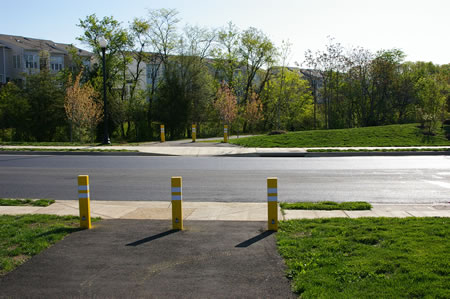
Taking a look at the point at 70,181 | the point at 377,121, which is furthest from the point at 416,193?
the point at 377,121

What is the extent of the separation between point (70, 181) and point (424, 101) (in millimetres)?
25601

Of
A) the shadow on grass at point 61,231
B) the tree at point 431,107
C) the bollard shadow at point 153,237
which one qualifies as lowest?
the bollard shadow at point 153,237

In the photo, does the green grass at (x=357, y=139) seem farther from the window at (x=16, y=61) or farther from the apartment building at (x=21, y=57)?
the window at (x=16, y=61)

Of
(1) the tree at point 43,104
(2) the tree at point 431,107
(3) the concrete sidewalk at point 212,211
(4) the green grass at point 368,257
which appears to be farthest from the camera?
(1) the tree at point 43,104

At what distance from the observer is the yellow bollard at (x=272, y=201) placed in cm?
709

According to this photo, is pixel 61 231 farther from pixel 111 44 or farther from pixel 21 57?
pixel 21 57

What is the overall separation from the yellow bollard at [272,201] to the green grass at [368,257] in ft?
0.68

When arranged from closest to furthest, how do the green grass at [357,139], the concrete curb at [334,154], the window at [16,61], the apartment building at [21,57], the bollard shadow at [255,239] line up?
the bollard shadow at [255,239] < the concrete curb at [334,154] < the green grass at [357,139] < the apartment building at [21,57] < the window at [16,61]

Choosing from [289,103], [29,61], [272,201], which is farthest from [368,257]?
[29,61]

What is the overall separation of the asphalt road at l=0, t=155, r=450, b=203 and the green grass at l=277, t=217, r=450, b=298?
9.99 ft

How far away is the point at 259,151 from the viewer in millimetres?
21391

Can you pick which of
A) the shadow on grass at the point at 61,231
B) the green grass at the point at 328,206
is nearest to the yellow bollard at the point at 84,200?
the shadow on grass at the point at 61,231

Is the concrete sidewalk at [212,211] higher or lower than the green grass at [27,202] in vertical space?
lower

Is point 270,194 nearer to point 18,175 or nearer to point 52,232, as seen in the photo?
point 52,232
